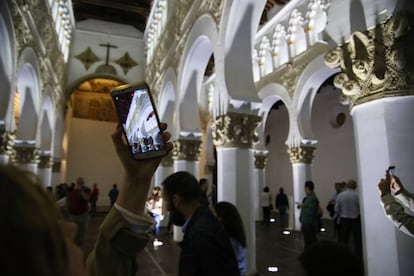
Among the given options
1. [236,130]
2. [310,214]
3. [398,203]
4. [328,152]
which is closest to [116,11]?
[328,152]

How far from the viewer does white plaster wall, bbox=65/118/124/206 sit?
20.2 metres

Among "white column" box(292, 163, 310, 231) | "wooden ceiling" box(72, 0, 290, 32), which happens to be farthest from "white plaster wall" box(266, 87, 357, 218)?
"wooden ceiling" box(72, 0, 290, 32)

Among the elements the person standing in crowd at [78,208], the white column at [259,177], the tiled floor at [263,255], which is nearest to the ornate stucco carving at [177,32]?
the person standing in crowd at [78,208]

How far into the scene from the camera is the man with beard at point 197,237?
149 centimetres

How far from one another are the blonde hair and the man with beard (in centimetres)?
110

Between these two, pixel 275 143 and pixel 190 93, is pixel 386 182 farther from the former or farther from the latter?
pixel 275 143

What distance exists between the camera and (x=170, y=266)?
592cm

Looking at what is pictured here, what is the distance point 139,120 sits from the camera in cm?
118

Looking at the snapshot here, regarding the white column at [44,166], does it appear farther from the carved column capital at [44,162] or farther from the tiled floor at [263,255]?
the tiled floor at [263,255]

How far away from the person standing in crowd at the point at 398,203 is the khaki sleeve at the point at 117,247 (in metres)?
2.01

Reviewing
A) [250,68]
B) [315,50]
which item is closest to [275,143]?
[315,50]

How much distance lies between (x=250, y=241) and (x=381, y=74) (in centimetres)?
363

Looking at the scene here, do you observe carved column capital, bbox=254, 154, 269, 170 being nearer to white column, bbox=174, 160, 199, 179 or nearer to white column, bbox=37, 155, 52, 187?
white column, bbox=174, 160, 199, 179

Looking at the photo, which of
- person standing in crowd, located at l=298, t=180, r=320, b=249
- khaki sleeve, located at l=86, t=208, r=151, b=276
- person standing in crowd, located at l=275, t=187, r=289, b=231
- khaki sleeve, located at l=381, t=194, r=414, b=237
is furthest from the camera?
person standing in crowd, located at l=275, t=187, r=289, b=231
